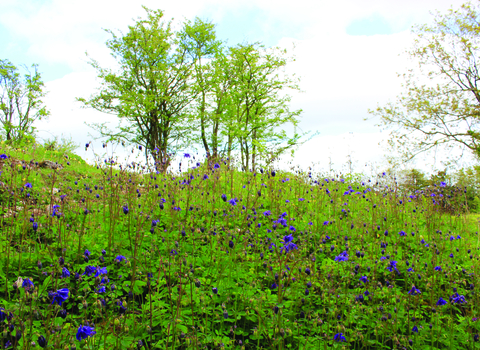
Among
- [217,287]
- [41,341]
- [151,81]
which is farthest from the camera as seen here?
[151,81]

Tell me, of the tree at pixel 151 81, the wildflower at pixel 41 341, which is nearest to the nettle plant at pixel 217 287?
the wildflower at pixel 41 341

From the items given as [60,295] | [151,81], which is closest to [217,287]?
[60,295]

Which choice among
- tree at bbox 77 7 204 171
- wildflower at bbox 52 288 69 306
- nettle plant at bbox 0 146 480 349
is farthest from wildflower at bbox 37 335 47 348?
tree at bbox 77 7 204 171

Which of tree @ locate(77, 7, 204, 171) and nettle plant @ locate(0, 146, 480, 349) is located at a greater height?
tree @ locate(77, 7, 204, 171)

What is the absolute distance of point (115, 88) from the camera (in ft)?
74.2

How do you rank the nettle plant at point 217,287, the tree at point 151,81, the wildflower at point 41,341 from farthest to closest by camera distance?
the tree at point 151,81
the nettle plant at point 217,287
the wildflower at point 41,341

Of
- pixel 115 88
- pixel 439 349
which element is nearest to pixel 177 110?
pixel 115 88

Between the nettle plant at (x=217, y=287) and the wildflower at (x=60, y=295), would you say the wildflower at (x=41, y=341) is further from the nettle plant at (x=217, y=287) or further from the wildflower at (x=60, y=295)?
the wildflower at (x=60, y=295)

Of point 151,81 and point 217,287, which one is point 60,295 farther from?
point 151,81

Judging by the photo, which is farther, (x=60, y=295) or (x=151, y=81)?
(x=151, y=81)

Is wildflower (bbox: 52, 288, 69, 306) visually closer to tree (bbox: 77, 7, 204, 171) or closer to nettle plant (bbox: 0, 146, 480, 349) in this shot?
nettle plant (bbox: 0, 146, 480, 349)

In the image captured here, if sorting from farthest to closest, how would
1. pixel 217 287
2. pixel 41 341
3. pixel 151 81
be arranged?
1. pixel 151 81
2. pixel 217 287
3. pixel 41 341

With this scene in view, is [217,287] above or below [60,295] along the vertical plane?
below

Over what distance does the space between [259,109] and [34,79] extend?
2014 centimetres
